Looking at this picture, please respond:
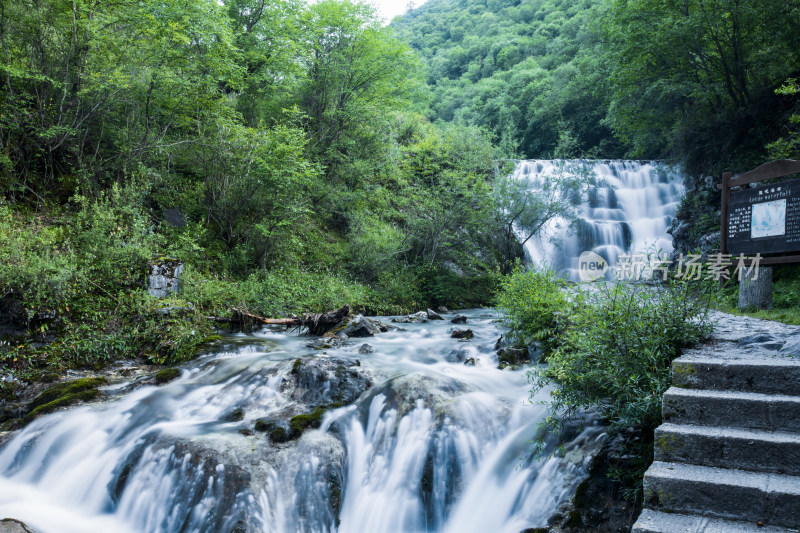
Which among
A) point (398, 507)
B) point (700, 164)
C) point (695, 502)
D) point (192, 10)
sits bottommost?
point (398, 507)

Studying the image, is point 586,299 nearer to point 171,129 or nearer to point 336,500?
point 336,500

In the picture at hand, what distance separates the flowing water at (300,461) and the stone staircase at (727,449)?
966 millimetres

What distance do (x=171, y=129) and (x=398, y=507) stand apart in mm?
11674

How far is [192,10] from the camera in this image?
11062mm

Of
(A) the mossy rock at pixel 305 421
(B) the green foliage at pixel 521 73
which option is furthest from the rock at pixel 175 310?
(B) the green foliage at pixel 521 73

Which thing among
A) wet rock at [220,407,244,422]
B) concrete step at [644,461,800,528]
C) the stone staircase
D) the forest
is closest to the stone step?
the stone staircase

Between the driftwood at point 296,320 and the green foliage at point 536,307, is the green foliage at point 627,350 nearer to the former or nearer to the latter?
the green foliage at point 536,307

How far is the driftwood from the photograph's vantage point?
31.3ft

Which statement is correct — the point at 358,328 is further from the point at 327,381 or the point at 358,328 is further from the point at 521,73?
the point at 521,73

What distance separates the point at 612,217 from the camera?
18875 millimetres

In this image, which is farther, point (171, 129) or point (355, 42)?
point (355, 42)

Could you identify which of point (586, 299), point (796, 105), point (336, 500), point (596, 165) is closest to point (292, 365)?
point (336, 500)

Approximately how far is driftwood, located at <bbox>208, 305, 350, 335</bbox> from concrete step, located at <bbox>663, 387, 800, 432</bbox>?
747cm

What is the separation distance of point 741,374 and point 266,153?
1151 centimetres
